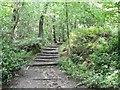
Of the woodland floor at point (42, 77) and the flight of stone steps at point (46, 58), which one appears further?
the flight of stone steps at point (46, 58)

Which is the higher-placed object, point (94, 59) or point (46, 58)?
point (94, 59)

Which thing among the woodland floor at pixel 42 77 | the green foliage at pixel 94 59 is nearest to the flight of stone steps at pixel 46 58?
the woodland floor at pixel 42 77

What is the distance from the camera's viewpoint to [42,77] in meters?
6.70

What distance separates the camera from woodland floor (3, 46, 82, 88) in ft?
19.0

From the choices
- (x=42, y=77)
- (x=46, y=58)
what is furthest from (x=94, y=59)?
(x=46, y=58)

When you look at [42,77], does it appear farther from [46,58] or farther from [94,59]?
[46,58]

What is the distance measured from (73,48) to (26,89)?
3.99 meters

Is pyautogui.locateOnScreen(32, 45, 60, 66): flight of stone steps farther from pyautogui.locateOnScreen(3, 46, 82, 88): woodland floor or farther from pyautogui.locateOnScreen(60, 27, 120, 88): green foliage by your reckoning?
pyautogui.locateOnScreen(60, 27, 120, 88): green foliage

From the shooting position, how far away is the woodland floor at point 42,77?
580 cm

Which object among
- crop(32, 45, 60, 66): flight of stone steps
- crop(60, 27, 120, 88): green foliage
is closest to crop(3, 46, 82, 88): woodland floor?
crop(32, 45, 60, 66): flight of stone steps

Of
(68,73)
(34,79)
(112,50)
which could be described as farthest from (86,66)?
(34,79)

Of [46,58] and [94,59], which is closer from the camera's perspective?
[94,59]

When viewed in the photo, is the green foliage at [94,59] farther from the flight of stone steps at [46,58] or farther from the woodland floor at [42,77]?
the flight of stone steps at [46,58]

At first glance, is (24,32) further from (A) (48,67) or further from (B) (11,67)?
(B) (11,67)
